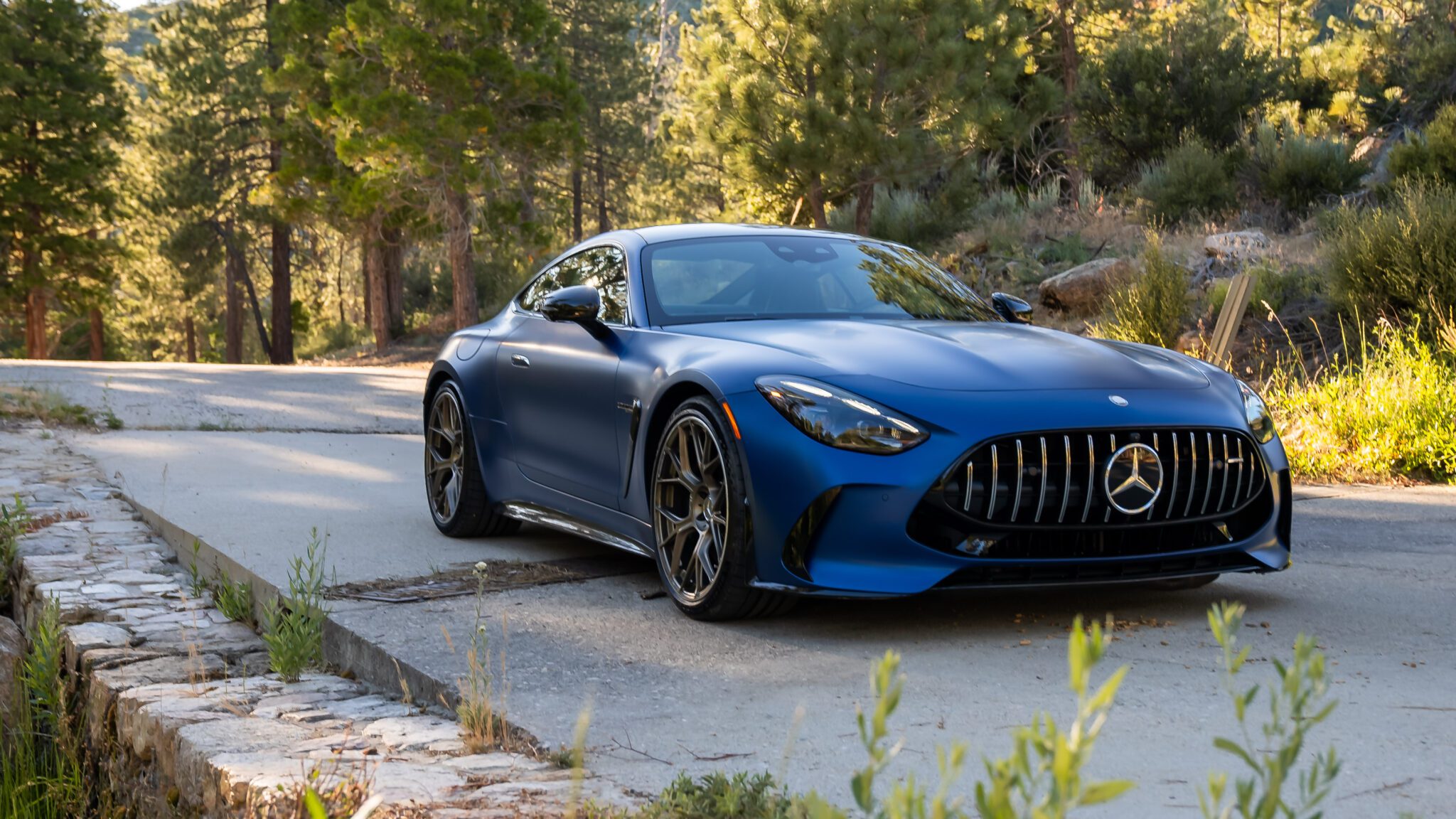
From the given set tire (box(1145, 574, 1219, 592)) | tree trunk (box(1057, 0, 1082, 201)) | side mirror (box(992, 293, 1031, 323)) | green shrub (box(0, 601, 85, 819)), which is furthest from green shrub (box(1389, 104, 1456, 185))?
green shrub (box(0, 601, 85, 819))

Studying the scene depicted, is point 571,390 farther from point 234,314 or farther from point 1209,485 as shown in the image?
point 234,314

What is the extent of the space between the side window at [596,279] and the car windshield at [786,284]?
148 mm

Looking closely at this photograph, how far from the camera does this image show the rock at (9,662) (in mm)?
5957

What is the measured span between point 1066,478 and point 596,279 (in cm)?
263

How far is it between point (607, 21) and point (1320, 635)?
133ft

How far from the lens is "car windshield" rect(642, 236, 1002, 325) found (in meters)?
5.88

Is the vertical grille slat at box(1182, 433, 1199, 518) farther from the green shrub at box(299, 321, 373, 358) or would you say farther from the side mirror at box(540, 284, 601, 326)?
the green shrub at box(299, 321, 373, 358)

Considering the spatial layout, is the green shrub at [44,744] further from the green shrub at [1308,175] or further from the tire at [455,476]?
the green shrub at [1308,175]

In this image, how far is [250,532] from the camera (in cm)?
688

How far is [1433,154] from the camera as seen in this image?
16375mm

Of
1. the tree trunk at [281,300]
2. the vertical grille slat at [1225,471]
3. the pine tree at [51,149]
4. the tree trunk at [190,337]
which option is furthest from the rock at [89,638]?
the tree trunk at [190,337]

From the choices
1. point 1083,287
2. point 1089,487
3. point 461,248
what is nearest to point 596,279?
point 1089,487

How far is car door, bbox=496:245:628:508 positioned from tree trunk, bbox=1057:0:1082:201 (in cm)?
1728

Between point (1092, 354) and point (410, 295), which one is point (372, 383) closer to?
point (1092, 354)
